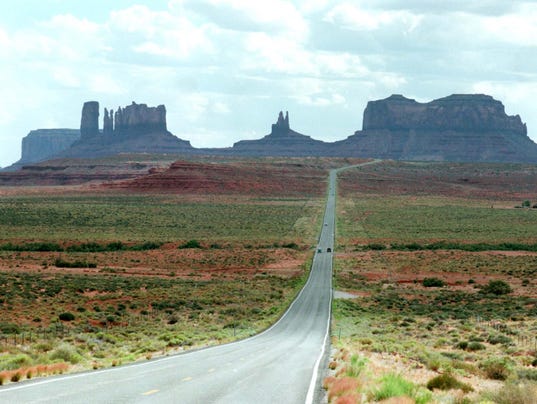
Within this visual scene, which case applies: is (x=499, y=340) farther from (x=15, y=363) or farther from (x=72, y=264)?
(x=72, y=264)

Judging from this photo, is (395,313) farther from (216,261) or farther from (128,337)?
(216,261)

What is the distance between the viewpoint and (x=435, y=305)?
47.7 metres

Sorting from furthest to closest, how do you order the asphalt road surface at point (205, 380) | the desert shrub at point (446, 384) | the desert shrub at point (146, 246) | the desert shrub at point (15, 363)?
1. the desert shrub at point (146, 246)
2. the desert shrub at point (15, 363)
3. the desert shrub at point (446, 384)
4. the asphalt road surface at point (205, 380)

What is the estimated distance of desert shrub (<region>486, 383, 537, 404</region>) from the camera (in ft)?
42.5

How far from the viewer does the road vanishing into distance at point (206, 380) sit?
14.2m

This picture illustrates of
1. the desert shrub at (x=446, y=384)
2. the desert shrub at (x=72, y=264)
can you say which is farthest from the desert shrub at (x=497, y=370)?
the desert shrub at (x=72, y=264)

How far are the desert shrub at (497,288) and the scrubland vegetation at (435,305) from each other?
14cm

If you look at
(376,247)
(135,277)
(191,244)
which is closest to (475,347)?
(135,277)

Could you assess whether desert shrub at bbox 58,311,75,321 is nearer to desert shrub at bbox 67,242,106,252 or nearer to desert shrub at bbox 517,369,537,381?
desert shrub at bbox 517,369,537,381

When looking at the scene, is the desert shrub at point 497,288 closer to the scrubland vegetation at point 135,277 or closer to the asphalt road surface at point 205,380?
the scrubland vegetation at point 135,277

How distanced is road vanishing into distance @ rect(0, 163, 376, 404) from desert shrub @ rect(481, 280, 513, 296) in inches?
1028

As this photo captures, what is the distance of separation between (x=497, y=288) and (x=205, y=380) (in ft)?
133

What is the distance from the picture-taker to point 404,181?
193250 millimetres

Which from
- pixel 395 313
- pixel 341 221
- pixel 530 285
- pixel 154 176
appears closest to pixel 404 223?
pixel 341 221
